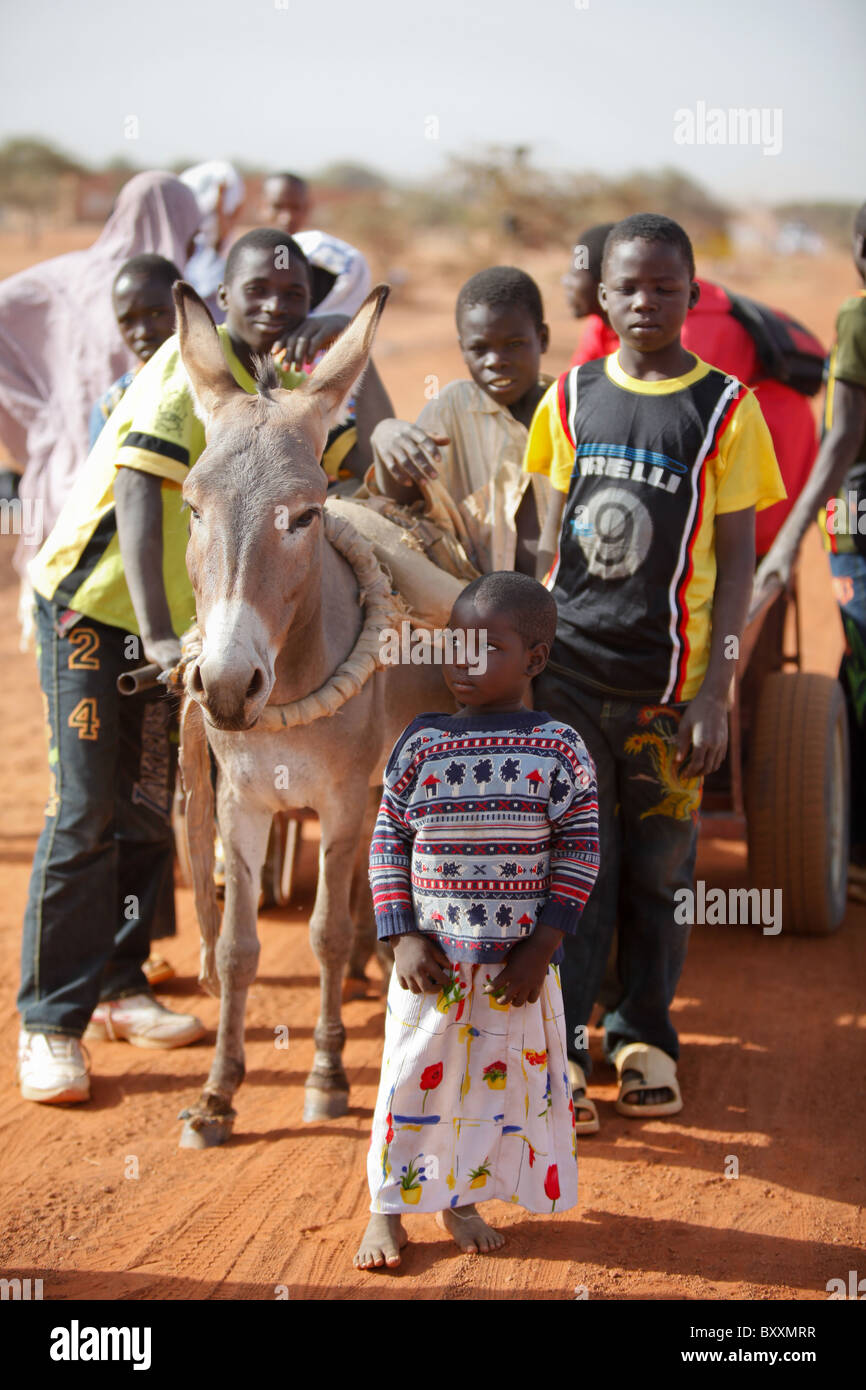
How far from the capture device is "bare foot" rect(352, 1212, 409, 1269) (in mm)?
3311

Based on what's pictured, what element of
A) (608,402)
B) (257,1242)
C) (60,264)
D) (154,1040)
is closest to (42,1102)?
(154,1040)

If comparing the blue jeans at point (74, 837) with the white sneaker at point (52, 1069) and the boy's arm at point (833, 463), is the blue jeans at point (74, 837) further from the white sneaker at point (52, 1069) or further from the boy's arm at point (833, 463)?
the boy's arm at point (833, 463)

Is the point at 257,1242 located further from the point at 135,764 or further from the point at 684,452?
the point at 684,452

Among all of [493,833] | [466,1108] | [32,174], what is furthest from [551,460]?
[32,174]

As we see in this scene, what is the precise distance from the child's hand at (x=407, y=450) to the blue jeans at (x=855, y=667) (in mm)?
2805

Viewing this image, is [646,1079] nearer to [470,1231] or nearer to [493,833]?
[470,1231]

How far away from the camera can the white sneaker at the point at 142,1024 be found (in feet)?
16.3

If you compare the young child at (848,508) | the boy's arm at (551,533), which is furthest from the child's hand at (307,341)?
the young child at (848,508)

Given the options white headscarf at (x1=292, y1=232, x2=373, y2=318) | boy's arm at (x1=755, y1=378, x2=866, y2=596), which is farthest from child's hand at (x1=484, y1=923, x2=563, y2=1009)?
white headscarf at (x1=292, y1=232, x2=373, y2=318)

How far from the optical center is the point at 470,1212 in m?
3.50

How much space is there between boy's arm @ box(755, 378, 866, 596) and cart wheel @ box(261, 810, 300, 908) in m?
2.61

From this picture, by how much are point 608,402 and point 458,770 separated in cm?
149

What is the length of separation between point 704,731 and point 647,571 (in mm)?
537

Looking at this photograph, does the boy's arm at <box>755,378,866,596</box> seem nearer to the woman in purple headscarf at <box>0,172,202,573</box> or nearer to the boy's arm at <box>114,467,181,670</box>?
the boy's arm at <box>114,467,181,670</box>
